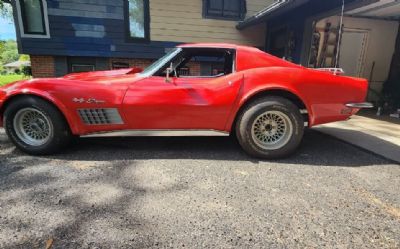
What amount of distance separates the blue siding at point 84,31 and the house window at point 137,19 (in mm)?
198

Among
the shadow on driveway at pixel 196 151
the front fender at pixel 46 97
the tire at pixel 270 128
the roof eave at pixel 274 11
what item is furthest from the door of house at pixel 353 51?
the front fender at pixel 46 97

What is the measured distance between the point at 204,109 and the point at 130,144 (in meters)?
1.31

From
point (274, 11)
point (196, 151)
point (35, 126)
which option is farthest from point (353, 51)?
point (35, 126)

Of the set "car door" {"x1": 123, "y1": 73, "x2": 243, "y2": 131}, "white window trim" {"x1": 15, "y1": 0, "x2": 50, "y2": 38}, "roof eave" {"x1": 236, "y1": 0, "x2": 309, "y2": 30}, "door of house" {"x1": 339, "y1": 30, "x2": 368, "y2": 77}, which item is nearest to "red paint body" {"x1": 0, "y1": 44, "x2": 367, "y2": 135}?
"car door" {"x1": 123, "y1": 73, "x2": 243, "y2": 131}

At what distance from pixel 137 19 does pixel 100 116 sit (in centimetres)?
661

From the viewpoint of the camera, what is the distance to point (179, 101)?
11.5 feet

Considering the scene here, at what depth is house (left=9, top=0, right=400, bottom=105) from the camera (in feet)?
26.3

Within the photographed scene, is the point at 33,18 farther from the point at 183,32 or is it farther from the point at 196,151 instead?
the point at 196,151

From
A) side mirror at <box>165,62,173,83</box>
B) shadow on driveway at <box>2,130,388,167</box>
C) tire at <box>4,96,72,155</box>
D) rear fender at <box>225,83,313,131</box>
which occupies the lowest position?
shadow on driveway at <box>2,130,388,167</box>

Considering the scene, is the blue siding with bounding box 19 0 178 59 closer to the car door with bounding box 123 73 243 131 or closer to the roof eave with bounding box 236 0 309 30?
the roof eave with bounding box 236 0 309 30

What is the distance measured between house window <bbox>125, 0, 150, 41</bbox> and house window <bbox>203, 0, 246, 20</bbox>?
6.55 feet

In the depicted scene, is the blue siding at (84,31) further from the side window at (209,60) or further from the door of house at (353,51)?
the door of house at (353,51)

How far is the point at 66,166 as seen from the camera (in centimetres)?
326

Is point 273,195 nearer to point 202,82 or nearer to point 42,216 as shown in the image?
point 202,82
